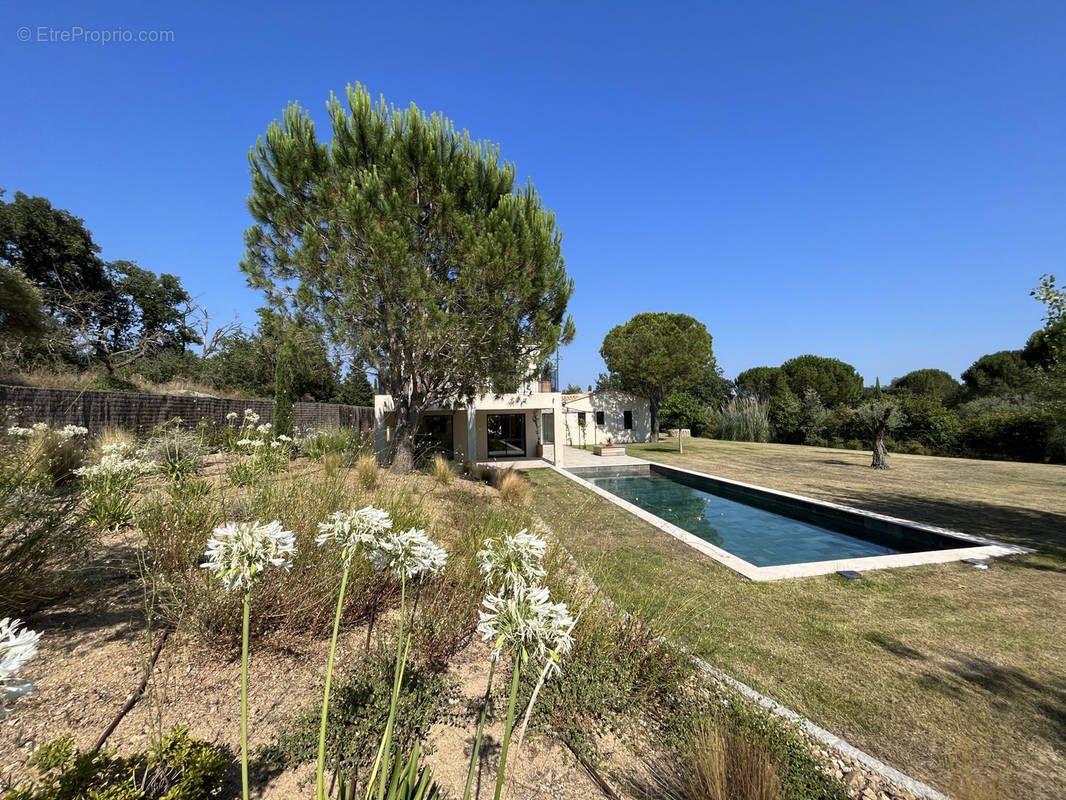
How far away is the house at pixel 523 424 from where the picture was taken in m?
13.0

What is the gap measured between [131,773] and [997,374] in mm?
39372

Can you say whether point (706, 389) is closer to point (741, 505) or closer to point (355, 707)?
point (741, 505)

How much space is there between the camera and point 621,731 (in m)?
2.20

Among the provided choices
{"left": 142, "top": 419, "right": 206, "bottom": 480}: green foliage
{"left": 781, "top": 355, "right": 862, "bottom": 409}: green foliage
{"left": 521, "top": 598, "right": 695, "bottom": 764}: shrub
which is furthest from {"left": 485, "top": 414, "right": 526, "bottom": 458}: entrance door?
{"left": 781, "top": 355, "right": 862, "bottom": 409}: green foliage

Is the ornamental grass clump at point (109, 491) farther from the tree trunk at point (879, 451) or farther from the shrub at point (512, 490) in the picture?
the tree trunk at point (879, 451)

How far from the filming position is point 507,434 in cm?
1945

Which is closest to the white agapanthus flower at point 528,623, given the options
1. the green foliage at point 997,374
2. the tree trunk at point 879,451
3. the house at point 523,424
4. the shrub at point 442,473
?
the shrub at point 442,473

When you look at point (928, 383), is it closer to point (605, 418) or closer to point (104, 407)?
point (605, 418)

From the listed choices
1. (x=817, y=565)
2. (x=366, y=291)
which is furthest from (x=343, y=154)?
(x=817, y=565)

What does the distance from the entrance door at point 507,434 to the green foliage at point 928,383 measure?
27717 millimetres

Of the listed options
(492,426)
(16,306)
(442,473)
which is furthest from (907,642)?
(492,426)

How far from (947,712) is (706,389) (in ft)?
119

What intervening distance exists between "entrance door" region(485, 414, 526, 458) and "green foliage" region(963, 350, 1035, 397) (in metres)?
26.7

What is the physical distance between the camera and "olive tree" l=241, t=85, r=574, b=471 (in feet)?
23.0
